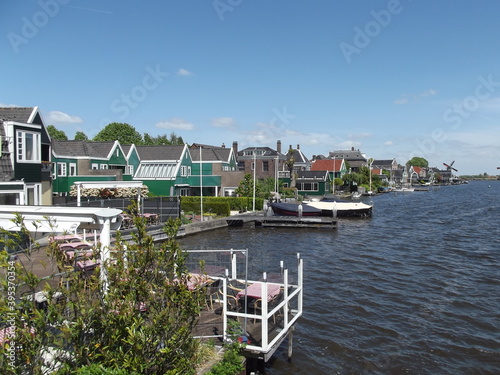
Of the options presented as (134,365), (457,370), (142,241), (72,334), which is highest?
(142,241)

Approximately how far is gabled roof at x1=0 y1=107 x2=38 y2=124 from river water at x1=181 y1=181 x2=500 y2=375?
13.5 meters

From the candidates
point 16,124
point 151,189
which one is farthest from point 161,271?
point 151,189

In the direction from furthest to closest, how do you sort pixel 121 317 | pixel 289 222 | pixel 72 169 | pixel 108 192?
pixel 289 222 → pixel 72 169 → pixel 108 192 → pixel 121 317

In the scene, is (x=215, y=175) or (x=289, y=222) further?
(x=215, y=175)

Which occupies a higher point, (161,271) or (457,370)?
(161,271)

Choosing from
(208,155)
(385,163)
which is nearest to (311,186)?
(208,155)

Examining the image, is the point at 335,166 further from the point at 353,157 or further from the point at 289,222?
the point at 289,222

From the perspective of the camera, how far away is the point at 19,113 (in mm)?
27922

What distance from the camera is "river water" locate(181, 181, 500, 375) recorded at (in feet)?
45.6

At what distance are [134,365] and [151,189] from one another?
46917mm

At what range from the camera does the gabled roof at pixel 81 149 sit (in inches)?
1792

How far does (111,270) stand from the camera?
24.1ft

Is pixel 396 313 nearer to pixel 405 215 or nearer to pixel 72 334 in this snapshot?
pixel 72 334

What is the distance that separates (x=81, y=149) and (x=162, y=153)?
1320 centimetres
